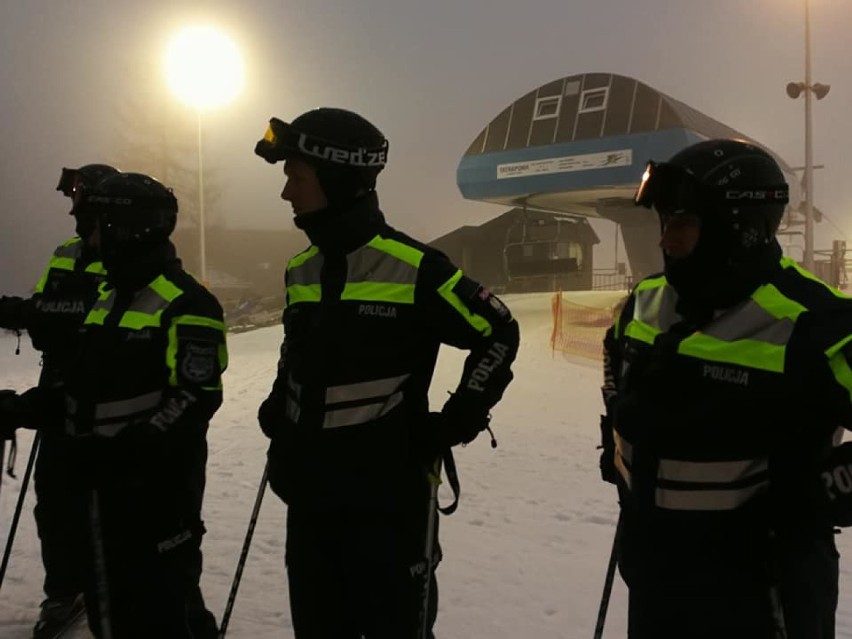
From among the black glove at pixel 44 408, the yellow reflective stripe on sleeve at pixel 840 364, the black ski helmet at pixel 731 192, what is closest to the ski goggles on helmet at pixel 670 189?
the black ski helmet at pixel 731 192

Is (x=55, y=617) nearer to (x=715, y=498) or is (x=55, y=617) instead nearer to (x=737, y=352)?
(x=715, y=498)

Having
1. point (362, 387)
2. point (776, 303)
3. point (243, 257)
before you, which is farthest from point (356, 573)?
point (243, 257)

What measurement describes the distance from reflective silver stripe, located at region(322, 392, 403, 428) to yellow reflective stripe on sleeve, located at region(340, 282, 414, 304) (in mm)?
380

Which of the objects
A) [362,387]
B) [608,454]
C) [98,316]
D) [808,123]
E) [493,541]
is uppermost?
[808,123]

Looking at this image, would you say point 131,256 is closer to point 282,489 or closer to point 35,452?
point 282,489

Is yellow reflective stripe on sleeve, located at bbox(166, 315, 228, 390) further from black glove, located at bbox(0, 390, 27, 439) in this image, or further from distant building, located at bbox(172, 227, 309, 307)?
distant building, located at bbox(172, 227, 309, 307)

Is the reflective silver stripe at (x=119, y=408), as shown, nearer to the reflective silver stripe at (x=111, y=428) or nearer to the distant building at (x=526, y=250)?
the reflective silver stripe at (x=111, y=428)

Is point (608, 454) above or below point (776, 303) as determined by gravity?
below

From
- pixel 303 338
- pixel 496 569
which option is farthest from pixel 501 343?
pixel 496 569

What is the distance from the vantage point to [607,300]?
2248cm

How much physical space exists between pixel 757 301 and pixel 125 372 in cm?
233

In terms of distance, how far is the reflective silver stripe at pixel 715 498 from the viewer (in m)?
2.02

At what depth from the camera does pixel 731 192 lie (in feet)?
6.70

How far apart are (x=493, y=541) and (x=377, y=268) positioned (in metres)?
3.22
